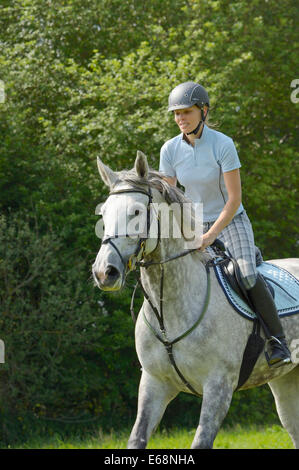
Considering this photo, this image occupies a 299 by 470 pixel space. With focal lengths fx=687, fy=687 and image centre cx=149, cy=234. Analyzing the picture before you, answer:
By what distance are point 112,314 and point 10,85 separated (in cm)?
489

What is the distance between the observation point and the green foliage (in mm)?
12016

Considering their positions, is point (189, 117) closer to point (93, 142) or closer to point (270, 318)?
point (270, 318)

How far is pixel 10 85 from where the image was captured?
44.0ft

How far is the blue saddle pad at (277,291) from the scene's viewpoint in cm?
488

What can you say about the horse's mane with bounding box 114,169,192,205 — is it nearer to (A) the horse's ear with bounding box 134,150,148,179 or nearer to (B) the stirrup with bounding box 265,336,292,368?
(A) the horse's ear with bounding box 134,150,148,179

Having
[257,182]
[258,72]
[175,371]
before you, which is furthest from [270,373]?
[258,72]

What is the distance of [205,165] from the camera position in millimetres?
4941

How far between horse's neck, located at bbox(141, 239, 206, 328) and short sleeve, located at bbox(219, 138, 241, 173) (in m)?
0.65

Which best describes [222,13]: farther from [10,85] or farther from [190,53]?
[10,85]

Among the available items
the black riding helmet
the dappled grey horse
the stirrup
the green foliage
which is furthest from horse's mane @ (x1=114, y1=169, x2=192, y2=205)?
the green foliage

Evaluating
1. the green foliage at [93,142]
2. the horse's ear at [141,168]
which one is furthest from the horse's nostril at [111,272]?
the green foliage at [93,142]

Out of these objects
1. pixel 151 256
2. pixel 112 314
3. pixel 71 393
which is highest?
pixel 151 256

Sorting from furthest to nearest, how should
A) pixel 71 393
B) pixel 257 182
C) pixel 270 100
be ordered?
pixel 270 100
pixel 257 182
pixel 71 393

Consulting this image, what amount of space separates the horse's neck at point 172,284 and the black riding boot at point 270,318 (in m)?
0.55
